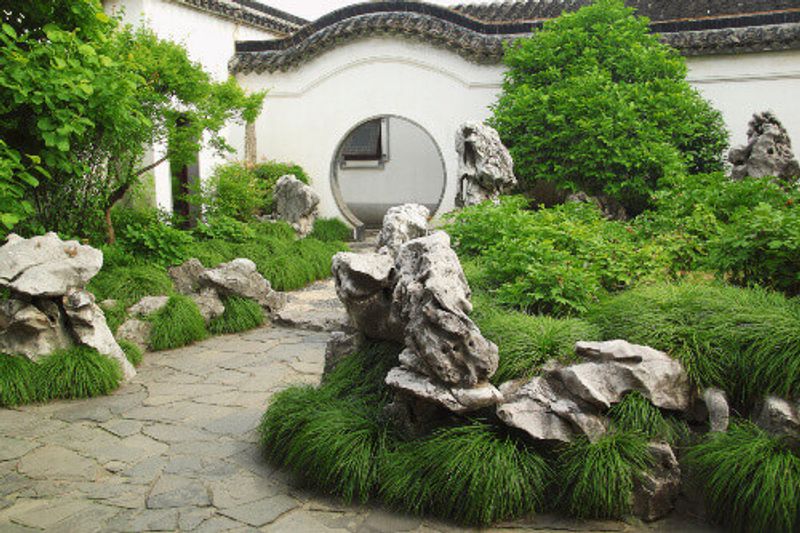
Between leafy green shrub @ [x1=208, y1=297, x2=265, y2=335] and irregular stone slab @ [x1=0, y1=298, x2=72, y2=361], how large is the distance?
7.14 feet

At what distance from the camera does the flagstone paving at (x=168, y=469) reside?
394 cm

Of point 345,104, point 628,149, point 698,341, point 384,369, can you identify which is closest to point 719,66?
point 628,149

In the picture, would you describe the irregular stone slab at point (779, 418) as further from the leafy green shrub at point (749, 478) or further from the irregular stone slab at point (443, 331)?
the irregular stone slab at point (443, 331)

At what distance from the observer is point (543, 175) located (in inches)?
408

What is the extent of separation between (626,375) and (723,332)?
2.51 ft

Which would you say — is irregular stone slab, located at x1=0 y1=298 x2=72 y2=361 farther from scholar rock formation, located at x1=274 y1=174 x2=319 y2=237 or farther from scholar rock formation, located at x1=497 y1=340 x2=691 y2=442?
scholar rock formation, located at x1=274 y1=174 x2=319 y2=237

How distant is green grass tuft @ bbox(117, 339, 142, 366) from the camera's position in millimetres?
6707

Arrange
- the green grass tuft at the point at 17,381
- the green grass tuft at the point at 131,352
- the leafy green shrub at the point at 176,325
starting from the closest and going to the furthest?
the green grass tuft at the point at 17,381
the green grass tuft at the point at 131,352
the leafy green shrub at the point at 176,325

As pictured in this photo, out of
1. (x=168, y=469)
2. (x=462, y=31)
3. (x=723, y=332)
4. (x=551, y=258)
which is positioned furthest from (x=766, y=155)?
(x=168, y=469)

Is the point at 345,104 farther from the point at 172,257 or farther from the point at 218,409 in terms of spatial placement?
the point at 218,409

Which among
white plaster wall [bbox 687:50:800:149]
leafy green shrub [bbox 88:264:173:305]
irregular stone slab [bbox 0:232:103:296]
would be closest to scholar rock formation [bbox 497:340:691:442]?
irregular stone slab [bbox 0:232:103:296]

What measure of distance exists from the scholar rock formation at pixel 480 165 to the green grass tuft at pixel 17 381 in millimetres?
5279

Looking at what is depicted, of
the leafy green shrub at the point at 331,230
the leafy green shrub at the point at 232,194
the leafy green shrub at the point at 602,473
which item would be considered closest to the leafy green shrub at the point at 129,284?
the leafy green shrub at the point at 232,194

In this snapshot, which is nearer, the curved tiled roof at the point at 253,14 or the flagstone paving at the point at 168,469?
the flagstone paving at the point at 168,469
